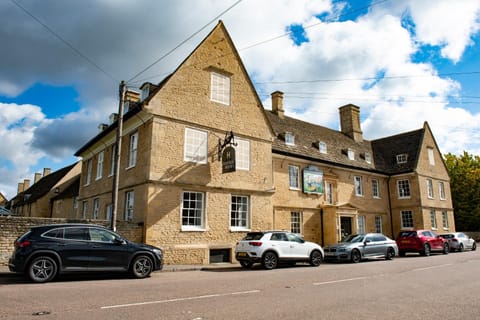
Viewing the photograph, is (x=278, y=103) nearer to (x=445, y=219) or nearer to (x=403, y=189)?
(x=403, y=189)

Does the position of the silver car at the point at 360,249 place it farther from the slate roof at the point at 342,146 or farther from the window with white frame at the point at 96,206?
the window with white frame at the point at 96,206

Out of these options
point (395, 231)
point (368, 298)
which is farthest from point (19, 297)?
point (395, 231)

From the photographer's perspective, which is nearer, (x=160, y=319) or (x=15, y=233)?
(x=160, y=319)

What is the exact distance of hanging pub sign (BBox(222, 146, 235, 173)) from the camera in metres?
16.9

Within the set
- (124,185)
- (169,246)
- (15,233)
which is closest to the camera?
(15,233)

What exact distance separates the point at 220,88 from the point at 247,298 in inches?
528

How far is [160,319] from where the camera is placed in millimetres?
5637

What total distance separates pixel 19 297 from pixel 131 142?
11.4m

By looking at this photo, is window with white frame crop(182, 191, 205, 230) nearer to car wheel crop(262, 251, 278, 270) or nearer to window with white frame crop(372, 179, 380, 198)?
car wheel crop(262, 251, 278, 270)

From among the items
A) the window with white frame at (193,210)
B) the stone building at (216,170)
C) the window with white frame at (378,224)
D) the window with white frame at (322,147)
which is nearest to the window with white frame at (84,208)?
the stone building at (216,170)

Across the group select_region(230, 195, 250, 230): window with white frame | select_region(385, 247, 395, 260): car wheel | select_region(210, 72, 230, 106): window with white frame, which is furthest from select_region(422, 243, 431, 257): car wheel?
select_region(210, 72, 230, 106): window with white frame

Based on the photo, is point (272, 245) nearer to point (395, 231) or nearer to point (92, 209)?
point (92, 209)

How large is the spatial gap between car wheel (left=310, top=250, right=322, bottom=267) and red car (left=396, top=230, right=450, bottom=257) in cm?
914

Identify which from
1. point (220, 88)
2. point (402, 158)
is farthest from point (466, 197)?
point (220, 88)
